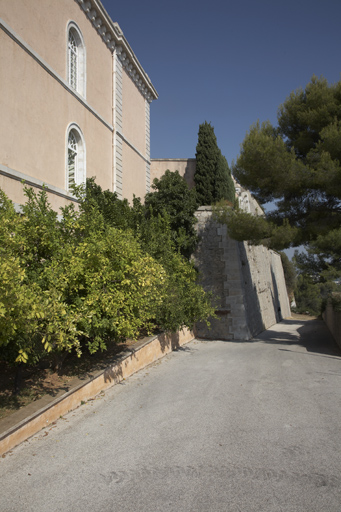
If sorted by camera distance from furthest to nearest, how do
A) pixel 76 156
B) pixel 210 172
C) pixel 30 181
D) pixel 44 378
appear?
1. pixel 210 172
2. pixel 76 156
3. pixel 30 181
4. pixel 44 378

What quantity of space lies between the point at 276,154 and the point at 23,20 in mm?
8422

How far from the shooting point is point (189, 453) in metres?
4.46

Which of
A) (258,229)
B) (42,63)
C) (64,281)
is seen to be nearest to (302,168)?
(258,229)

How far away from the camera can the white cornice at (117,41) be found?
1376 centimetres

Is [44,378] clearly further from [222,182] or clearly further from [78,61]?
[222,182]

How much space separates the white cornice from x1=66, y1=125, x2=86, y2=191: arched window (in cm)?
435

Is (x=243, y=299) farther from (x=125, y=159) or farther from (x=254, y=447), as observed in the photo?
(x=254, y=447)

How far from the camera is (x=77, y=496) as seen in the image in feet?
11.8

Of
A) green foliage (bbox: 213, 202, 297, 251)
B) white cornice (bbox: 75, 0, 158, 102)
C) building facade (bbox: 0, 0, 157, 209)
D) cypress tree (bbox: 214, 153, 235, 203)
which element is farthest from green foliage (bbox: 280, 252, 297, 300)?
green foliage (bbox: 213, 202, 297, 251)

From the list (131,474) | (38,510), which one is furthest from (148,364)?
(38,510)

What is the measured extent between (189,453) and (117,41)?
51.3 feet

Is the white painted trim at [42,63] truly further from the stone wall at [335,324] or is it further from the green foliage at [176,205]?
the stone wall at [335,324]

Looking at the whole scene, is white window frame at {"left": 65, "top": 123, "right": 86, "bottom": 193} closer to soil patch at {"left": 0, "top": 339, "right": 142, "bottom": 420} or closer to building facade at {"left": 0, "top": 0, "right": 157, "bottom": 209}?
building facade at {"left": 0, "top": 0, "right": 157, "bottom": 209}

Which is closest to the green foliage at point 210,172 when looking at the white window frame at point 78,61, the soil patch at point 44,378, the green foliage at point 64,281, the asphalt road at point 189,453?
the white window frame at point 78,61
